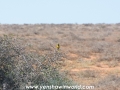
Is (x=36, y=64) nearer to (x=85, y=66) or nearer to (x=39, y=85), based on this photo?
(x=39, y=85)

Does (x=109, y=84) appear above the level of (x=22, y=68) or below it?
below

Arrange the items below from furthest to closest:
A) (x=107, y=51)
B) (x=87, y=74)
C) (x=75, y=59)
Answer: (x=107, y=51)
(x=75, y=59)
(x=87, y=74)

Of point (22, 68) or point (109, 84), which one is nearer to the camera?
point (22, 68)

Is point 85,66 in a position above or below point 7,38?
below

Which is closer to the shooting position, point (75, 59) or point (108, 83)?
point (108, 83)

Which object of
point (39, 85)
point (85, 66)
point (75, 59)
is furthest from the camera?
point (75, 59)

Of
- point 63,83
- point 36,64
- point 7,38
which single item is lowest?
point 63,83

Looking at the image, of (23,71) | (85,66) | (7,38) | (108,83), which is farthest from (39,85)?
(85,66)

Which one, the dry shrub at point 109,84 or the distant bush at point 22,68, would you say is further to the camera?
the dry shrub at point 109,84

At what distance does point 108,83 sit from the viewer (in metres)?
8.14

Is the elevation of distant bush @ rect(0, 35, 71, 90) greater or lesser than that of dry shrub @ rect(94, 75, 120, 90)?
greater

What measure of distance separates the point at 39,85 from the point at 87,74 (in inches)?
183

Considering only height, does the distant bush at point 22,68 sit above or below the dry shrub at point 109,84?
above

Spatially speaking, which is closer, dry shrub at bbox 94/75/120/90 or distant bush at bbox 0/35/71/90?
distant bush at bbox 0/35/71/90
